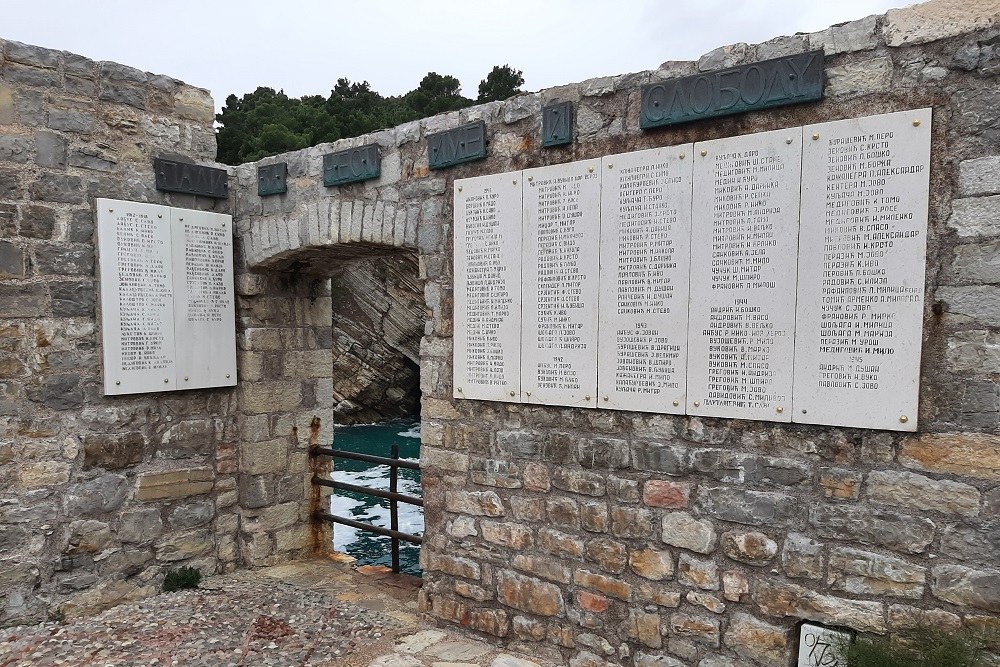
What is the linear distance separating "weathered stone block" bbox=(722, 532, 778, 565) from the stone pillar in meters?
3.07

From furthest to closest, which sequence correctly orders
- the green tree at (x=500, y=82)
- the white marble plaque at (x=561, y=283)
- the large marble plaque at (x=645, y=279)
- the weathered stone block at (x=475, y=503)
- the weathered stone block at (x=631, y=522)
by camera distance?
the green tree at (x=500, y=82) → the weathered stone block at (x=475, y=503) → the white marble plaque at (x=561, y=283) → the weathered stone block at (x=631, y=522) → the large marble plaque at (x=645, y=279)

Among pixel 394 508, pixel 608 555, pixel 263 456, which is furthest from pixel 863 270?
pixel 263 456

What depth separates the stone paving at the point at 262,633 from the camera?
3238mm

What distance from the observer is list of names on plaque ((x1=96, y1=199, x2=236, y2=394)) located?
3.87 meters

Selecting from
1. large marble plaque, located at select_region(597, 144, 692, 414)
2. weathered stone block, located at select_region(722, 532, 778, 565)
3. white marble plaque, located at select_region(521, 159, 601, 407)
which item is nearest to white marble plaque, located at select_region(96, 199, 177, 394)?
white marble plaque, located at select_region(521, 159, 601, 407)

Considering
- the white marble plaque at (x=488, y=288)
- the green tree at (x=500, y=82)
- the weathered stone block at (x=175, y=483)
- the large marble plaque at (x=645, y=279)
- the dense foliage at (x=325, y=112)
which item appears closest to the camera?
the large marble plaque at (x=645, y=279)

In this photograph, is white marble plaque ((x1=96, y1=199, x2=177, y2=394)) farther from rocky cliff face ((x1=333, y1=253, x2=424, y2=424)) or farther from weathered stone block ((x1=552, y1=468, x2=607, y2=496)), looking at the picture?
rocky cliff face ((x1=333, y1=253, x2=424, y2=424))

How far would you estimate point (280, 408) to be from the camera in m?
4.63

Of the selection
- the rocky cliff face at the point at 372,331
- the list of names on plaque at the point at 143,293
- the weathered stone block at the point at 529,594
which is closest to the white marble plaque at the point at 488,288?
the weathered stone block at the point at 529,594

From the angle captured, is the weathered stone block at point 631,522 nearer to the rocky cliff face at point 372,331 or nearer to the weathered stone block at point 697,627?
the weathered stone block at point 697,627

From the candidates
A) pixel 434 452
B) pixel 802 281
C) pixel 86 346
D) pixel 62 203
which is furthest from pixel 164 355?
pixel 802 281

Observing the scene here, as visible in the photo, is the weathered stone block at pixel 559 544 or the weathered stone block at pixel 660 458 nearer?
the weathered stone block at pixel 660 458

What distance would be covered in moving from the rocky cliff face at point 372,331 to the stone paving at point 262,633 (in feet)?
39.7

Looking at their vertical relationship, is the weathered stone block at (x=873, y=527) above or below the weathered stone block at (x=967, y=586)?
above
